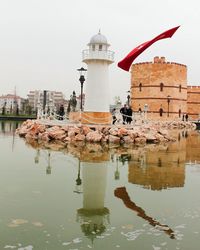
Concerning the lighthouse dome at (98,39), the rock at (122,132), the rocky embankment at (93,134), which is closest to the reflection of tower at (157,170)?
the rocky embankment at (93,134)

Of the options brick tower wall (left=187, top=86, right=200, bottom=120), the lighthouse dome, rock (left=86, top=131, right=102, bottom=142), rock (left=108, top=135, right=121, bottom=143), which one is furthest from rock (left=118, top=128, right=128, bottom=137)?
brick tower wall (left=187, top=86, right=200, bottom=120)

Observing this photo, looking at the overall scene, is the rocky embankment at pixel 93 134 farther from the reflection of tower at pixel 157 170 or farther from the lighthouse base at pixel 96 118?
the reflection of tower at pixel 157 170

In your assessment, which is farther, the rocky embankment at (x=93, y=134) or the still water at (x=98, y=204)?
the rocky embankment at (x=93, y=134)

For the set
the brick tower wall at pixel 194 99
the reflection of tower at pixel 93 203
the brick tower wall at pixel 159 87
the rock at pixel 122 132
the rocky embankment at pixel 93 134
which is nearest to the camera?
the reflection of tower at pixel 93 203

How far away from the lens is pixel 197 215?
18.3 feet

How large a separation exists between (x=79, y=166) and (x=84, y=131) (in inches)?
271

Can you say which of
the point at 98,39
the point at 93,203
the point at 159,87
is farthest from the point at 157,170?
the point at 159,87

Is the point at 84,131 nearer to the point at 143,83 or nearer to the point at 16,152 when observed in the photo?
the point at 16,152

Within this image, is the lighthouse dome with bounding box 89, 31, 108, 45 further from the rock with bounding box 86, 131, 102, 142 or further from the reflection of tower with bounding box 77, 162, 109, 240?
the reflection of tower with bounding box 77, 162, 109, 240

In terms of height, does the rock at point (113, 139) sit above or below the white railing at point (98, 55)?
below

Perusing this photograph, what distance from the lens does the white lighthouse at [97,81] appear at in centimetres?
1894

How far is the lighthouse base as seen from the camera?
62.1ft

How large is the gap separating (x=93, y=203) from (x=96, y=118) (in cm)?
1286

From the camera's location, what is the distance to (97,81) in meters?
19.2
